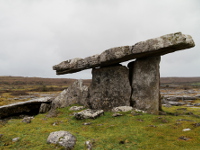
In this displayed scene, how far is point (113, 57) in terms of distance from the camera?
1518 cm

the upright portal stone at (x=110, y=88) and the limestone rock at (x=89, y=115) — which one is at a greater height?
the upright portal stone at (x=110, y=88)

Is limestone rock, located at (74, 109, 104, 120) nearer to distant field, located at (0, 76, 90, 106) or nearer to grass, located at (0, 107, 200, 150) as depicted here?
grass, located at (0, 107, 200, 150)

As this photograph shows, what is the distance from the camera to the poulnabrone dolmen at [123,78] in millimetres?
15469

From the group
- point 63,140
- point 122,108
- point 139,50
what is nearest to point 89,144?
point 63,140

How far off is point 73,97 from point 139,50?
32.9 ft

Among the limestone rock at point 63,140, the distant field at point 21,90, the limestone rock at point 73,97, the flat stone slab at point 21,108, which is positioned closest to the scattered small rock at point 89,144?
the limestone rock at point 63,140

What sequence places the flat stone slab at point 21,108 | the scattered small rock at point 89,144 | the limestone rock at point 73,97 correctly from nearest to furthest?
the scattered small rock at point 89,144 < the flat stone slab at point 21,108 < the limestone rock at point 73,97

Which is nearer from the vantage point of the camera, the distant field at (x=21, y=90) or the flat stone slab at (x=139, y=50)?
the flat stone slab at (x=139, y=50)

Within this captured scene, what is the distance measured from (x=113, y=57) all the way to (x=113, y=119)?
535 centimetres

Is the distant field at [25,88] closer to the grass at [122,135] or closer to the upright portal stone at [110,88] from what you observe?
the upright portal stone at [110,88]

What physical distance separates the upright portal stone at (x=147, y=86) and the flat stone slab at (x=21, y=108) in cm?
1057

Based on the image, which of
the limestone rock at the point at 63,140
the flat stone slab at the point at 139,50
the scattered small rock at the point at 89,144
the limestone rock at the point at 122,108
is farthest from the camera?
the limestone rock at the point at 122,108

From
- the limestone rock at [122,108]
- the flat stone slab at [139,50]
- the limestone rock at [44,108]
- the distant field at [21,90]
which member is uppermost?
the flat stone slab at [139,50]

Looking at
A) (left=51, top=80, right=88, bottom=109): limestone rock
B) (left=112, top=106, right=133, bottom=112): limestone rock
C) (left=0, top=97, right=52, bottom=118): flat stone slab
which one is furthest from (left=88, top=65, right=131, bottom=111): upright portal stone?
(left=0, top=97, right=52, bottom=118): flat stone slab
